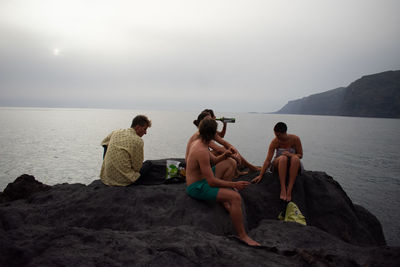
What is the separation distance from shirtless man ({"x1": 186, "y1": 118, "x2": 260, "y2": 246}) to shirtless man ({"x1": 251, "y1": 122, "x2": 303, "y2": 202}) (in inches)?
92.4

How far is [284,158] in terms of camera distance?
6.36m

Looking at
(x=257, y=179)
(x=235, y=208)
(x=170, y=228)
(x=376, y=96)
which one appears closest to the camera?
(x=170, y=228)

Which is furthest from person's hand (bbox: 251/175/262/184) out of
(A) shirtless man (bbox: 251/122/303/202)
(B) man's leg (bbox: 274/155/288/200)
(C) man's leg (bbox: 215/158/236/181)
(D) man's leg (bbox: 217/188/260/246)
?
(D) man's leg (bbox: 217/188/260/246)

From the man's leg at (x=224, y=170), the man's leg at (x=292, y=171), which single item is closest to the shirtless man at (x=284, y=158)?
the man's leg at (x=292, y=171)

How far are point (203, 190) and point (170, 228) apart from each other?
4.56 ft

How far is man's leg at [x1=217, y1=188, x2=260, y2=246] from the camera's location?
4125 mm

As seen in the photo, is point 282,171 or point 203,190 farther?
point 282,171

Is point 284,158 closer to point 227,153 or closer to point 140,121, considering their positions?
point 227,153

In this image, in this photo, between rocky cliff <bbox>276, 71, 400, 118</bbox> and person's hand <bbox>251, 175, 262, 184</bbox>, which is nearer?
person's hand <bbox>251, 175, 262, 184</bbox>

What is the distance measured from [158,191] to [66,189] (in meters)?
2.64

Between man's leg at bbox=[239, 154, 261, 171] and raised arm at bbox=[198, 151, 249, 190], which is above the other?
raised arm at bbox=[198, 151, 249, 190]

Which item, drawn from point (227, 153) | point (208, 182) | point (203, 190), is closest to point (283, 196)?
point (227, 153)

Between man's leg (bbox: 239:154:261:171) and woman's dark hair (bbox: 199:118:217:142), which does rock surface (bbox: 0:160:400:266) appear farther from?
woman's dark hair (bbox: 199:118:217:142)

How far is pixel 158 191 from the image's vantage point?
5.36 metres
